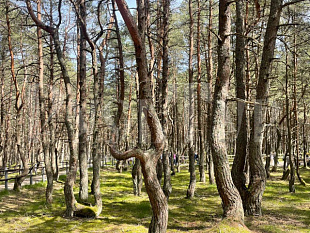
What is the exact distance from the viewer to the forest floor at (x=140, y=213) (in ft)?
22.4

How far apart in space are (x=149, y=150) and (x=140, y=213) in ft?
15.1

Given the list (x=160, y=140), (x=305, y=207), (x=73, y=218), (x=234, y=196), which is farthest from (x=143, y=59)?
(x=305, y=207)

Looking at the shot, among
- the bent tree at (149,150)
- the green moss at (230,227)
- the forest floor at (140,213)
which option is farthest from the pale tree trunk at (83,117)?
the green moss at (230,227)

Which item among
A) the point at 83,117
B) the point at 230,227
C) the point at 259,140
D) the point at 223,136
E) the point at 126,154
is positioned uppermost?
the point at 83,117

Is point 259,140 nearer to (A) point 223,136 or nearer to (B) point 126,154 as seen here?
(A) point 223,136

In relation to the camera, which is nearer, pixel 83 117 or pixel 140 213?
pixel 140 213

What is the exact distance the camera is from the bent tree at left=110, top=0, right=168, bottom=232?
466 centimetres

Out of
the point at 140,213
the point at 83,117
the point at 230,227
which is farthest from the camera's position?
the point at 83,117

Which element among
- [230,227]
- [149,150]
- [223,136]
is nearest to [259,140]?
[223,136]

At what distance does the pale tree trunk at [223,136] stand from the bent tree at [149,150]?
1.76 metres

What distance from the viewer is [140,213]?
8633mm

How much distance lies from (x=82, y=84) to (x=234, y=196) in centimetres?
598

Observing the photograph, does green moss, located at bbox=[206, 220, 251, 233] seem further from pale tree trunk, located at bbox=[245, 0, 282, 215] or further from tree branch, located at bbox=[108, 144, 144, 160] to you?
tree branch, located at bbox=[108, 144, 144, 160]

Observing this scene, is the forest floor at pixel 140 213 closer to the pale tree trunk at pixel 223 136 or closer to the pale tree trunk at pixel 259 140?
the pale tree trunk at pixel 259 140
